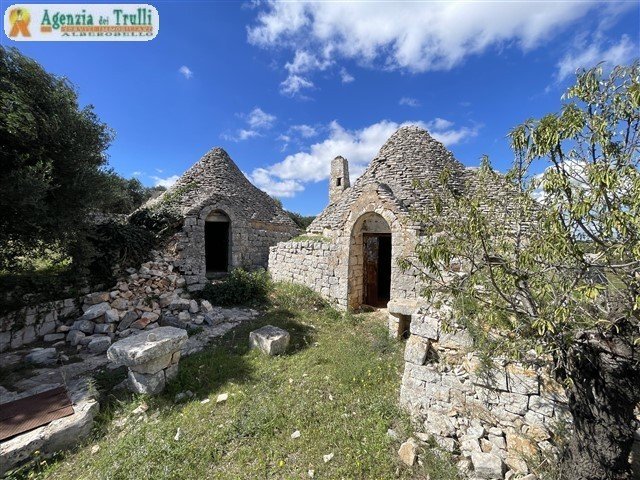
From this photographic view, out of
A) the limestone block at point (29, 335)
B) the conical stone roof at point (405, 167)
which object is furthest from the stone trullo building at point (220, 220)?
the limestone block at point (29, 335)

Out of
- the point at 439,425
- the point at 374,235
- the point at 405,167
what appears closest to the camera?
the point at 439,425

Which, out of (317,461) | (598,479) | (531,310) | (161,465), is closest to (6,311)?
(161,465)

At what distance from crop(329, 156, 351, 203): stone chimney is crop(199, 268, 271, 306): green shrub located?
26.7 ft

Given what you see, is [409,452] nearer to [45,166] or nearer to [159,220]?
[45,166]

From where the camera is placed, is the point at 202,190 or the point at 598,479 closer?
the point at 598,479

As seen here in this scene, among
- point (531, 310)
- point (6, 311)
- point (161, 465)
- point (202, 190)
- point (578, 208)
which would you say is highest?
point (202, 190)

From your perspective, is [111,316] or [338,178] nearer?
[111,316]

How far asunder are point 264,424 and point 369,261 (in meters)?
6.77

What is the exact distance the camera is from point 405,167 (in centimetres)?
1059

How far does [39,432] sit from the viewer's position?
3.44 m

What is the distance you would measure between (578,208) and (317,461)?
3518mm

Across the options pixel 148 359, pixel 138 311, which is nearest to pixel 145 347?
pixel 148 359

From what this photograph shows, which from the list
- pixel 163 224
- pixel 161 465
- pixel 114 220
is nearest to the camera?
pixel 161 465

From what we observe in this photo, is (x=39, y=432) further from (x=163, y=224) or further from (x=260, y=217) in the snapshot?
(x=260, y=217)
